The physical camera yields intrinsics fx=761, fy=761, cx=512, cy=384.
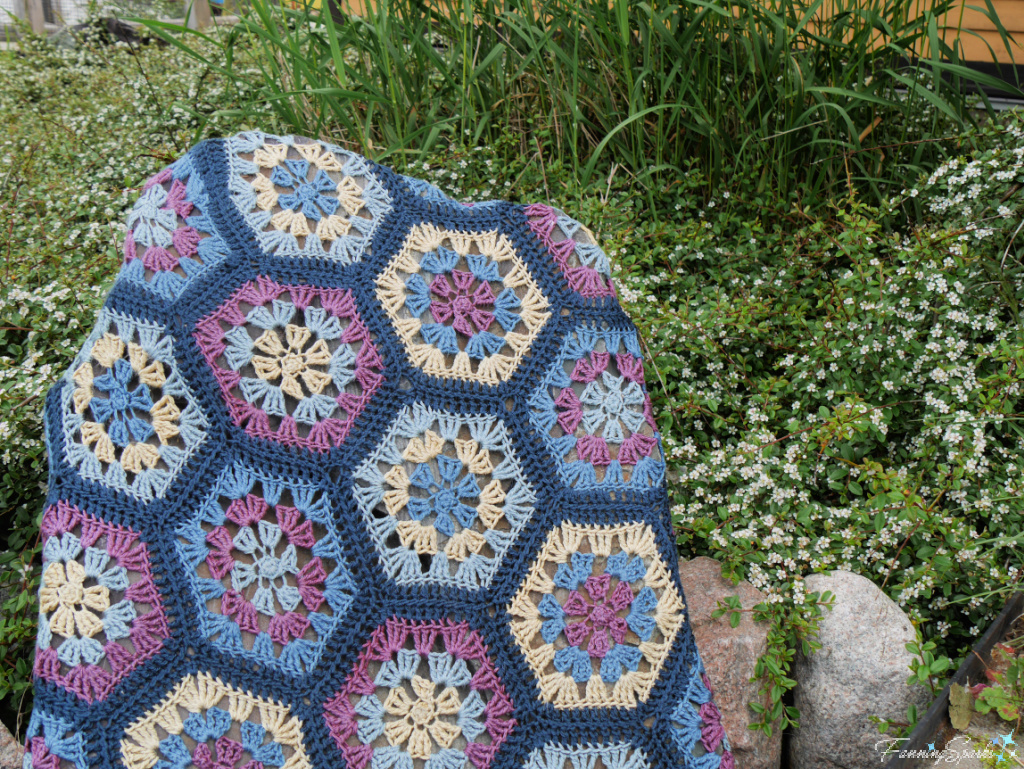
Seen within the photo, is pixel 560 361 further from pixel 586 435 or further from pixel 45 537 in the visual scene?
pixel 45 537

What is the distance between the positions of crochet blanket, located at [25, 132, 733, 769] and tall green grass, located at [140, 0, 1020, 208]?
4.02 ft

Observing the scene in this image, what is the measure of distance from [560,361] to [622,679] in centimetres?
50

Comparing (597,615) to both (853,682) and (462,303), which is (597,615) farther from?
(853,682)

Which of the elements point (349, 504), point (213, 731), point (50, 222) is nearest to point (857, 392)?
point (349, 504)

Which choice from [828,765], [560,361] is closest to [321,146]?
[560,361]

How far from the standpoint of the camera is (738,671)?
1.50 metres

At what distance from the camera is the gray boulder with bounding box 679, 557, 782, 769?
1.48 m

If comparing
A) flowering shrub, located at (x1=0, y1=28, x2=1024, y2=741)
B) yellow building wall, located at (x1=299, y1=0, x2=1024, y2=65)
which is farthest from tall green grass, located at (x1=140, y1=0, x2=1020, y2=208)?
yellow building wall, located at (x1=299, y1=0, x2=1024, y2=65)

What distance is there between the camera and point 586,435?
3.99 feet

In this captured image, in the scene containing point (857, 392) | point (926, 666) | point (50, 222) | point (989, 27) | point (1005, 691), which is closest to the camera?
point (1005, 691)

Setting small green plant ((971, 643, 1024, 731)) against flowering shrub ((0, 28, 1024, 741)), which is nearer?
small green plant ((971, 643, 1024, 731))

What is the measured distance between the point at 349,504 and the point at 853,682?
1059 millimetres

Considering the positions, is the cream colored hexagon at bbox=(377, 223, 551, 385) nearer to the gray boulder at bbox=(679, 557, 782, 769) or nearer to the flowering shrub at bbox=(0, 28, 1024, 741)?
the gray boulder at bbox=(679, 557, 782, 769)

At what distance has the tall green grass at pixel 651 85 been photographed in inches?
92.6
